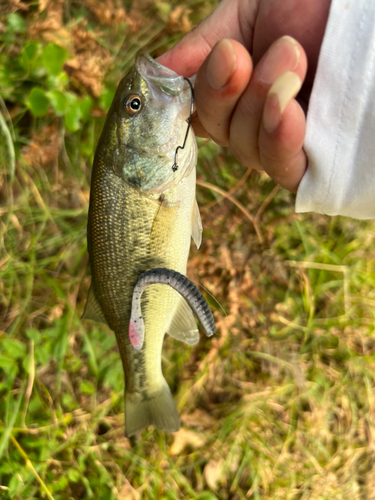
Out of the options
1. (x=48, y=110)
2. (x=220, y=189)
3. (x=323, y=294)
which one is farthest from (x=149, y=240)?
(x=323, y=294)

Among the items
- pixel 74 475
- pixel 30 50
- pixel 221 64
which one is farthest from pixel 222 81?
pixel 74 475

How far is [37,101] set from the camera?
8.41 ft

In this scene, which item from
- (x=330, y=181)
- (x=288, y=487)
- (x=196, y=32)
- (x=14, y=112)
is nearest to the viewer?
(x=330, y=181)

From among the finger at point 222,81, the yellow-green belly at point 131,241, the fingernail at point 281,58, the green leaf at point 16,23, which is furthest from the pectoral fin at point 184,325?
the green leaf at point 16,23

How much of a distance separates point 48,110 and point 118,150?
63.7 inches

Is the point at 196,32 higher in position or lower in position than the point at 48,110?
higher

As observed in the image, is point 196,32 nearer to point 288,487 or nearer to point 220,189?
point 220,189

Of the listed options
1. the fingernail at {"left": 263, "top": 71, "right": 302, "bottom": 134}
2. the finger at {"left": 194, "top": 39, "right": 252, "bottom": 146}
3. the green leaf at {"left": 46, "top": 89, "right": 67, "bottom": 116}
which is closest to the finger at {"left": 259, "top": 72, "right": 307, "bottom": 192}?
the fingernail at {"left": 263, "top": 71, "right": 302, "bottom": 134}

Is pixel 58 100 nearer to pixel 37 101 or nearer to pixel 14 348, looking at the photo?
pixel 37 101

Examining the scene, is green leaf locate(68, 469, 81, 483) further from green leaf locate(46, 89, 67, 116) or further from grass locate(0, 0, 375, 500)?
green leaf locate(46, 89, 67, 116)

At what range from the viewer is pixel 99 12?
2.84 m

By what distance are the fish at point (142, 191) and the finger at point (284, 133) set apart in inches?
14.1

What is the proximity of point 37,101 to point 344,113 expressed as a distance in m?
2.24

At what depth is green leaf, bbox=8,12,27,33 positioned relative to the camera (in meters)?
2.59
